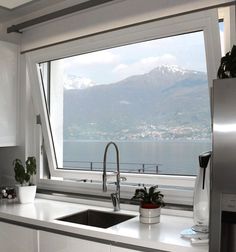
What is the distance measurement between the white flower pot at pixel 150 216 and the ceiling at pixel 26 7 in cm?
172

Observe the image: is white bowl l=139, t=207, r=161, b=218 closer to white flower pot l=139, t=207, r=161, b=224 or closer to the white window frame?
white flower pot l=139, t=207, r=161, b=224

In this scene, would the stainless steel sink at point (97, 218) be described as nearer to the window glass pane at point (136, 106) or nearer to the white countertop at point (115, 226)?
the white countertop at point (115, 226)

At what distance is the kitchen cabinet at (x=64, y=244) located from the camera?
6.40ft

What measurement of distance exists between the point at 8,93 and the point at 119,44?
1203 mm

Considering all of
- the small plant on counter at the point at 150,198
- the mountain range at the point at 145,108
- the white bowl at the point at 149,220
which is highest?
the mountain range at the point at 145,108

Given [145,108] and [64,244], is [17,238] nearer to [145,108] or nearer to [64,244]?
[64,244]

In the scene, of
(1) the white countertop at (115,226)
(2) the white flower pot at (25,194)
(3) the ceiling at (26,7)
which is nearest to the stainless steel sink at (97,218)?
(1) the white countertop at (115,226)

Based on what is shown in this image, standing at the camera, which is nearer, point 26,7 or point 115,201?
point 115,201

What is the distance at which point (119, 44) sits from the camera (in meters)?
2.57

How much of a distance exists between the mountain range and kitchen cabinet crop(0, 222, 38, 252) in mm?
1011

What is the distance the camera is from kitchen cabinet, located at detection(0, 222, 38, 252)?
2.27 meters

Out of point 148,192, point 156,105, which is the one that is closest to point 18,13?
point 156,105

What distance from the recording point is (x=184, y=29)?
88.1 inches

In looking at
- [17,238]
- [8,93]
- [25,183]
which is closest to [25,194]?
[25,183]
